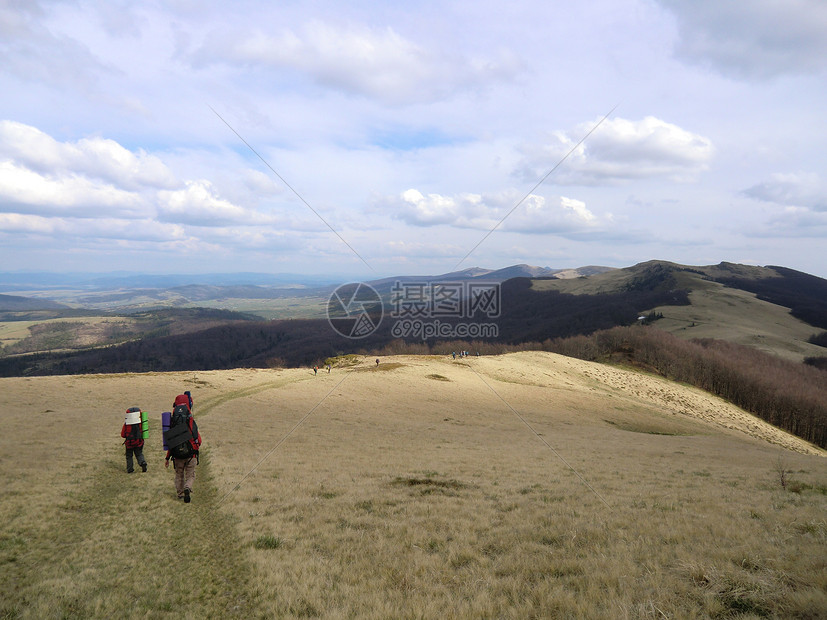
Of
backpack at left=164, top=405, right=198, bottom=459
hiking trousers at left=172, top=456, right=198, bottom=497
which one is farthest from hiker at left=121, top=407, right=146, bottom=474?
backpack at left=164, top=405, right=198, bottom=459

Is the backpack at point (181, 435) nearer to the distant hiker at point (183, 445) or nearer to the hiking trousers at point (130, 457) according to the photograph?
the distant hiker at point (183, 445)

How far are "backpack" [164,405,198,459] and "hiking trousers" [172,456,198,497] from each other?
0.34 m

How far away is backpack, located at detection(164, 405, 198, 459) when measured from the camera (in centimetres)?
1325

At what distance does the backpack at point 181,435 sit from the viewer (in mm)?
13250

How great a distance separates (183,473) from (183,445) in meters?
1.32

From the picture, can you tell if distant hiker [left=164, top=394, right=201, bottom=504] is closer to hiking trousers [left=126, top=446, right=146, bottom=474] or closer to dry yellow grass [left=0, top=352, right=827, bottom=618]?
dry yellow grass [left=0, top=352, right=827, bottom=618]

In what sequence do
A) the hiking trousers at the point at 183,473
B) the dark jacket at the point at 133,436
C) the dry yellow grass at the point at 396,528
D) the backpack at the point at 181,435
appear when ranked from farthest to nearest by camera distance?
the dark jacket at the point at 133,436 < the hiking trousers at the point at 183,473 < the backpack at the point at 181,435 < the dry yellow grass at the point at 396,528

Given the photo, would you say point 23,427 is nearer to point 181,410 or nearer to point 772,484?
point 181,410

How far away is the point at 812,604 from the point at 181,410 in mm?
16605

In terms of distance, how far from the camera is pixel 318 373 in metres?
57.7

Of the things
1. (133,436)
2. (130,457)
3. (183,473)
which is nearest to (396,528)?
(183,473)

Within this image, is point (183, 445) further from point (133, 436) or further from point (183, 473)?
point (133, 436)

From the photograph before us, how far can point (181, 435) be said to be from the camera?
1333 cm

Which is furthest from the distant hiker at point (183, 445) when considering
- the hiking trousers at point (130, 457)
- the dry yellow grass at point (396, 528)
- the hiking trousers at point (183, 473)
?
the hiking trousers at point (130, 457)
